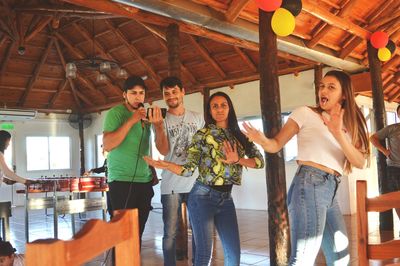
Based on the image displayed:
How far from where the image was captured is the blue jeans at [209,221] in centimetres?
225

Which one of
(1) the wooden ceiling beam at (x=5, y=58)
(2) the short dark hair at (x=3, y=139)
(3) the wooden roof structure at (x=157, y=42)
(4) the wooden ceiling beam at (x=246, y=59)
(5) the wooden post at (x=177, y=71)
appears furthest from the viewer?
(1) the wooden ceiling beam at (x=5, y=58)

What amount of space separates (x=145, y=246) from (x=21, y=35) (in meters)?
5.79

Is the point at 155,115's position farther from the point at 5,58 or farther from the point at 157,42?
the point at 5,58

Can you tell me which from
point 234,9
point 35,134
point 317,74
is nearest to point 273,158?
point 234,9

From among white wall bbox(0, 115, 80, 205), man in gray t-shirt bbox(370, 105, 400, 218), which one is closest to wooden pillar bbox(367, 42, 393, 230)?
→ man in gray t-shirt bbox(370, 105, 400, 218)

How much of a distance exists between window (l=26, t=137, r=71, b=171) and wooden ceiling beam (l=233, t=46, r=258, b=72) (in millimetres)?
7527

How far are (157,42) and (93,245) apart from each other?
8847 mm

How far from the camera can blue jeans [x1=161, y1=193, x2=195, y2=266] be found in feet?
8.43

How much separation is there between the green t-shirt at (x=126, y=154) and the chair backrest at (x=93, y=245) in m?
1.46

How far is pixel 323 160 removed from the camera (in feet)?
6.14

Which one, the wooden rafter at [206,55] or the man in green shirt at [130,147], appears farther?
the wooden rafter at [206,55]

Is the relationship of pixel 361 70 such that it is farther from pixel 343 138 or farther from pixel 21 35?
pixel 21 35

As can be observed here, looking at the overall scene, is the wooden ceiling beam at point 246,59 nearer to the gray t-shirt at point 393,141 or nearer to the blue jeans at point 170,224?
the gray t-shirt at point 393,141

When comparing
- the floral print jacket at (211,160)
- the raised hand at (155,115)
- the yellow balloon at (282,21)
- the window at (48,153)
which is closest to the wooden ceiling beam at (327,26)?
the yellow balloon at (282,21)
